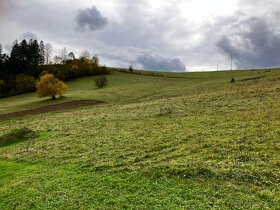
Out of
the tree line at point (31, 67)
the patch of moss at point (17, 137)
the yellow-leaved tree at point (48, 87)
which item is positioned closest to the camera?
the patch of moss at point (17, 137)

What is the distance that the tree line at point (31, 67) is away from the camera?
88.9 meters

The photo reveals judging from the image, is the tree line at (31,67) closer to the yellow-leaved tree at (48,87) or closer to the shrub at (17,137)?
the yellow-leaved tree at (48,87)

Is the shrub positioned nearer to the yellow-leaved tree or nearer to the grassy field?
the grassy field

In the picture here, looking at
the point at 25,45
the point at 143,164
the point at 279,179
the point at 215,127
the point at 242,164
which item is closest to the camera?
the point at 279,179

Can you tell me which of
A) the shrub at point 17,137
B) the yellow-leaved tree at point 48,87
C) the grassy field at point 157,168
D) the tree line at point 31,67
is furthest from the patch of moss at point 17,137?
the tree line at point 31,67

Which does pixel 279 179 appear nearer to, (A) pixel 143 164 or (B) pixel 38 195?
(A) pixel 143 164

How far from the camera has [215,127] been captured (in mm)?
15805

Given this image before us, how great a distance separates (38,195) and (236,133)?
12.8 metres

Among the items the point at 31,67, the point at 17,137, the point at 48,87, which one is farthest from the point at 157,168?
the point at 31,67

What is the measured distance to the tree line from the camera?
88.9 metres

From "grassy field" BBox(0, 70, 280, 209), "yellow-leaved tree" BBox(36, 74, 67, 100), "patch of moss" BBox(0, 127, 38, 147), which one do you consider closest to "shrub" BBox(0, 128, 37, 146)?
"patch of moss" BBox(0, 127, 38, 147)

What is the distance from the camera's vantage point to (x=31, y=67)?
107m

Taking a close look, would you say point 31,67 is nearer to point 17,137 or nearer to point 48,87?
point 48,87

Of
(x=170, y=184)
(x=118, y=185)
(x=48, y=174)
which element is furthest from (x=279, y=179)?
(x=48, y=174)
